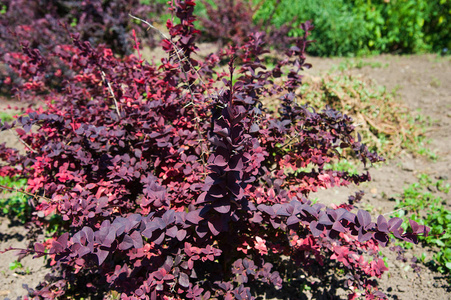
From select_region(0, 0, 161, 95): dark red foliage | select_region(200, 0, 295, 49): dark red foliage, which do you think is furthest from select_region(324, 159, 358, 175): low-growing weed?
select_region(0, 0, 161, 95): dark red foliage

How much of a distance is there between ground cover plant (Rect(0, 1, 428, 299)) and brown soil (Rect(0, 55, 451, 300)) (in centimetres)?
30

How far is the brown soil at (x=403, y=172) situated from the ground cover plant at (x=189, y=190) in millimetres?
303

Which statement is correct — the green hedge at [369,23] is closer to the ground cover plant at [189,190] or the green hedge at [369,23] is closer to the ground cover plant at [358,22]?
the ground cover plant at [358,22]

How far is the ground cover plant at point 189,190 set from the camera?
1.30 metres

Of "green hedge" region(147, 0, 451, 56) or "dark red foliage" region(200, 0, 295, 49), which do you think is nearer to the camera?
"dark red foliage" region(200, 0, 295, 49)

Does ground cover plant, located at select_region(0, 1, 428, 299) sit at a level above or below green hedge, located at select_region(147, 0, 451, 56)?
below

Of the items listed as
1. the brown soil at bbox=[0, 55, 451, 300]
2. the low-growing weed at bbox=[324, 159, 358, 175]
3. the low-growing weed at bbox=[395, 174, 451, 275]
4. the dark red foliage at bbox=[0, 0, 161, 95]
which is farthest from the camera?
the dark red foliage at bbox=[0, 0, 161, 95]

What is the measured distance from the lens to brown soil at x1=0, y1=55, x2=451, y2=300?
7.25ft

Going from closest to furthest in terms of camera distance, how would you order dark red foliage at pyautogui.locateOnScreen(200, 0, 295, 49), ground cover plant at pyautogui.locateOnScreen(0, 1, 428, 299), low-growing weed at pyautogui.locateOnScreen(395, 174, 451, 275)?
ground cover plant at pyautogui.locateOnScreen(0, 1, 428, 299) < low-growing weed at pyautogui.locateOnScreen(395, 174, 451, 275) < dark red foliage at pyautogui.locateOnScreen(200, 0, 295, 49)

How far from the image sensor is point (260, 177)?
6.22ft

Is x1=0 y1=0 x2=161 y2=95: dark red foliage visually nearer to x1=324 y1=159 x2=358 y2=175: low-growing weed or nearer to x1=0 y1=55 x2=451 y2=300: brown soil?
x1=0 y1=55 x2=451 y2=300: brown soil

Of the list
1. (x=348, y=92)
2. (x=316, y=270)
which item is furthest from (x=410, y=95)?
(x=316, y=270)

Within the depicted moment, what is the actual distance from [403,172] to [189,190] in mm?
2959

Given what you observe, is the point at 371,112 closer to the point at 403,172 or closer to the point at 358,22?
the point at 403,172
